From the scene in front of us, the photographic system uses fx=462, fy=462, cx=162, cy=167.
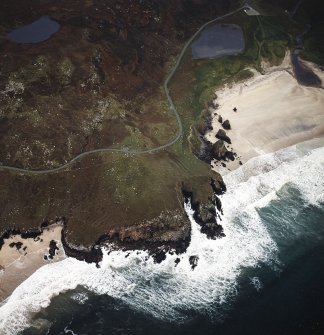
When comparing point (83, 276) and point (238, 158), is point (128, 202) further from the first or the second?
point (238, 158)

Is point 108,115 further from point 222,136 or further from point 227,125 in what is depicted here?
point 227,125

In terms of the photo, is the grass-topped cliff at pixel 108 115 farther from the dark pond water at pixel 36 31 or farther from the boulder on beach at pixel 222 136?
the boulder on beach at pixel 222 136

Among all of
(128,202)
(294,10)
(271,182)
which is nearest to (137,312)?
(128,202)

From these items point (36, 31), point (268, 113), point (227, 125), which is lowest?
point (227, 125)

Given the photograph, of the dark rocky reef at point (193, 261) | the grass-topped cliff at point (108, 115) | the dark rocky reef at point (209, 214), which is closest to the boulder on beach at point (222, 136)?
the grass-topped cliff at point (108, 115)

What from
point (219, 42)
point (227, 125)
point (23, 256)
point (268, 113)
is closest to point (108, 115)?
point (227, 125)

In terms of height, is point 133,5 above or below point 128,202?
above

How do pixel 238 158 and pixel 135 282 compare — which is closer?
pixel 135 282
